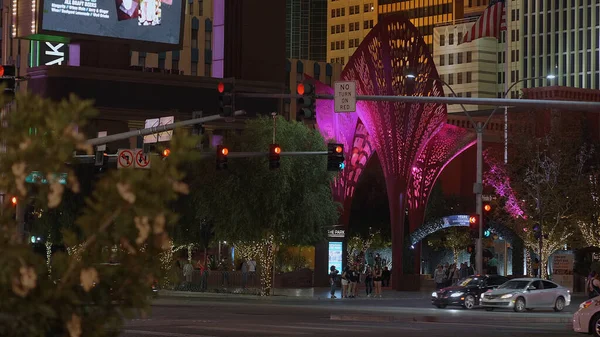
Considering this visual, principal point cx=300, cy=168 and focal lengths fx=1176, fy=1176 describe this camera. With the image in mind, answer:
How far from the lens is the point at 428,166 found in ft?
203

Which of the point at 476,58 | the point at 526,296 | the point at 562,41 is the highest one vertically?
the point at 562,41

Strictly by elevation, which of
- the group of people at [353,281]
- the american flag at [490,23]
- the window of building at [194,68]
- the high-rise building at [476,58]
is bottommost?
the group of people at [353,281]

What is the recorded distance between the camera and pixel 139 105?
75.8m

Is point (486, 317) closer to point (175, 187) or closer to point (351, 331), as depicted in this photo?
point (351, 331)

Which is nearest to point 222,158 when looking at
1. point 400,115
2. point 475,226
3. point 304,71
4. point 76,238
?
point 475,226

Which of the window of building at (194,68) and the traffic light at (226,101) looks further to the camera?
the window of building at (194,68)

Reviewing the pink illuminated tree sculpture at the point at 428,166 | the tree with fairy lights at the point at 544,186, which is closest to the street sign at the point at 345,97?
the tree with fairy lights at the point at 544,186

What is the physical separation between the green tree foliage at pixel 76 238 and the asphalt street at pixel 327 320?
68.0 feet

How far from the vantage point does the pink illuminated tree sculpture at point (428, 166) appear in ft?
202

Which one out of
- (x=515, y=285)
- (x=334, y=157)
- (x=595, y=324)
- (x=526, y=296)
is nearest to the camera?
(x=595, y=324)

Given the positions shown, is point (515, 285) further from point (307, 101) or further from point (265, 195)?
point (307, 101)

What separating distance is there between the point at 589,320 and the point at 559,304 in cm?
1641

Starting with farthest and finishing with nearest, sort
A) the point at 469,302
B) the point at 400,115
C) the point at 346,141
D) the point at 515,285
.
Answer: the point at 346,141
the point at 400,115
the point at 469,302
the point at 515,285

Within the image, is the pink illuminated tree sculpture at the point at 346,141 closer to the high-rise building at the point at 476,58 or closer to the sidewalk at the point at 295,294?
the sidewalk at the point at 295,294
